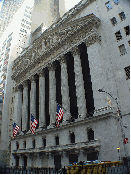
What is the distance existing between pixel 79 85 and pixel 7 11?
94403 millimetres

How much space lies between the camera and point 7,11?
10219 cm

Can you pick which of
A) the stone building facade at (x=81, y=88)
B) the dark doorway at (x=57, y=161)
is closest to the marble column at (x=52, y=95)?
the stone building facade at (x=81, y=88)

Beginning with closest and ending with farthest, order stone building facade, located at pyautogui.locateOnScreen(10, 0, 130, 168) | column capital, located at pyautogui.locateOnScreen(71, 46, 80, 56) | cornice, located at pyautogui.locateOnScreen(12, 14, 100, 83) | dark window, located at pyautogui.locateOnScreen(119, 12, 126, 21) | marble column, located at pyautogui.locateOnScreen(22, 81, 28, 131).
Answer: stone building facade, located at pyautogui.locateOnScreen(10, 0, 130, 168) → dark window, located at pyautogui.locateOnScreen(119, 12, 126, 21) → cornice, located at pyautogui.locateOnScreen(12, 14, 100, 83) → column capital, located at pyautogui.locateOnScreen(71, 46, 80, 56) → marble column, located at pyautogui.locateOnScreen(22, 81, 28, 131)

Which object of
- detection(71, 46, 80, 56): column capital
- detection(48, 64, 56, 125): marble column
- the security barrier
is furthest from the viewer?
detection(48, 64, 56, 125): marble column

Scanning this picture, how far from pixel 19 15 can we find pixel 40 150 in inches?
2332

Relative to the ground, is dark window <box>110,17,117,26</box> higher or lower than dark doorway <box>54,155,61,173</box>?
higher

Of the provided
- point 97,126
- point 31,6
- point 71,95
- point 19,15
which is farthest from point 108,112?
point 31,6

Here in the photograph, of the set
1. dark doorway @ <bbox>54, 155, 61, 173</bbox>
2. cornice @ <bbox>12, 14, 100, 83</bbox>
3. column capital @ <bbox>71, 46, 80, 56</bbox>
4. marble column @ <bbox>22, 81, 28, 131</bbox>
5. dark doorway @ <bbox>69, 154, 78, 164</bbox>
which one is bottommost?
dark doorway @ <bbox>54, 155, 61, 173</bbox>

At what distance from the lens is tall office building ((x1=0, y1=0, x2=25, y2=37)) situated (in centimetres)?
9634

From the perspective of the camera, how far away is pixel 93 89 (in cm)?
2862

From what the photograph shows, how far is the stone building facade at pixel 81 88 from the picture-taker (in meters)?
25.4

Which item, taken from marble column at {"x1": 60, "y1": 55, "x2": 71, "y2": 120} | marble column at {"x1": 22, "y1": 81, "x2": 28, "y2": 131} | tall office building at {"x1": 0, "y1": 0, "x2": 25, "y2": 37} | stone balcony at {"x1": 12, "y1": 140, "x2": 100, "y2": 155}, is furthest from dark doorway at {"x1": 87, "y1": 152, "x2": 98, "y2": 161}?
tall office building at {"x1": 0, "y1": 0, "x2": 25, "y2": 37}

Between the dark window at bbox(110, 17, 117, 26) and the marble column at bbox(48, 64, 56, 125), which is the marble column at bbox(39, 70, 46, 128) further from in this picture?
the dark window at bbox(110, 17, 117, 26)

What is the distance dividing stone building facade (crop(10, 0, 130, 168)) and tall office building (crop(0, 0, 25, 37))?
64404mm
